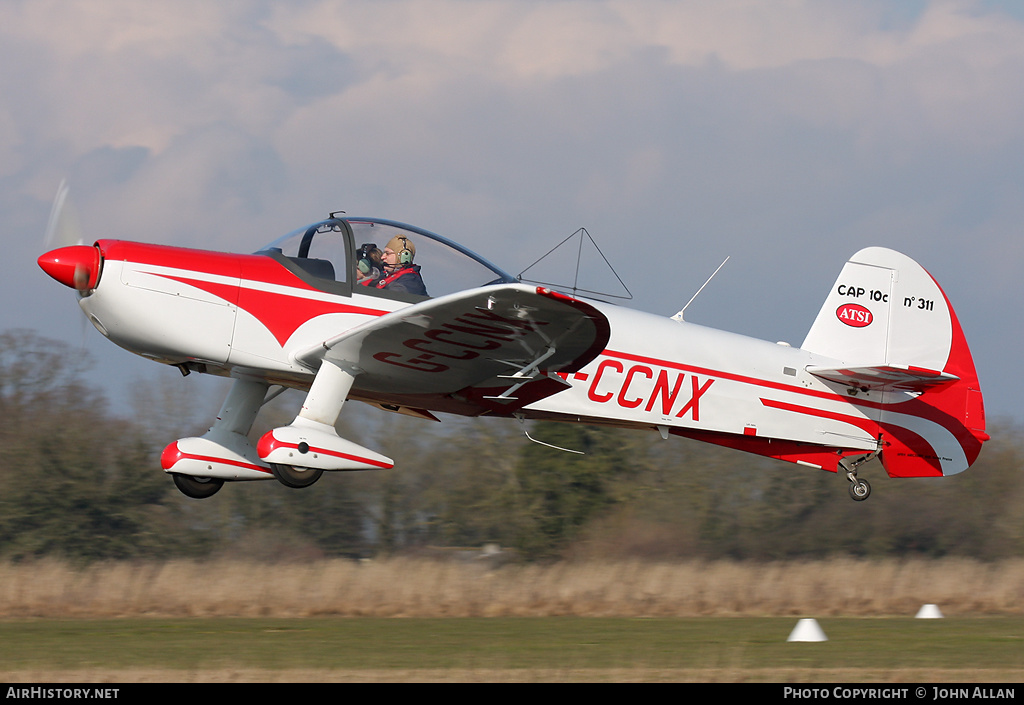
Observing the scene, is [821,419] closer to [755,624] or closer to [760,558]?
[755,624]

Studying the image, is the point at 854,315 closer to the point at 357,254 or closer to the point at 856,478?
the point at 856,478

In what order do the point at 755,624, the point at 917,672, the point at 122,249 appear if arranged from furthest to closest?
the point at 755,624
the point at 122,249
the point at 917,672

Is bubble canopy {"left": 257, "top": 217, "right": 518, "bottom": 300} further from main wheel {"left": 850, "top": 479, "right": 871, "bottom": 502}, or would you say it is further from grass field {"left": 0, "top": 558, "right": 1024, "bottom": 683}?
main wheel {"left": 850, "top": 479, "right": 871, "bottom": 502}

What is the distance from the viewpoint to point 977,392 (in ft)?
32.2

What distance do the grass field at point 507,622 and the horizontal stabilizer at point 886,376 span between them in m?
2.15

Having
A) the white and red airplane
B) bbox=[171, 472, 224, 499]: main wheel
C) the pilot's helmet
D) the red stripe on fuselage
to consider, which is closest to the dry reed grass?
bbox=[171, 472, 224, 499]: main wheel

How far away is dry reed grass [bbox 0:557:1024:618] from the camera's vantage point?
11398mm

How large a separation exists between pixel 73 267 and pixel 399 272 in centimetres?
225

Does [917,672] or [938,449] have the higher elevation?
[938,449]

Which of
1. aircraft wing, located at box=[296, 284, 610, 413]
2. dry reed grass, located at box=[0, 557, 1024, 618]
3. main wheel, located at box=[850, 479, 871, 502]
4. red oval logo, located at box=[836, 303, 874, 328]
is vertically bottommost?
dry reed grass, located at box=[0, 557, 1024, 618]

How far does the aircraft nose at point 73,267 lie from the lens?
7.06 m

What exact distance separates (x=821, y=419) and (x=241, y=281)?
16.7 feet

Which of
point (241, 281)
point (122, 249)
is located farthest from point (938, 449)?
point (122, 249)

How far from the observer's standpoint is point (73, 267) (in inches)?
279
